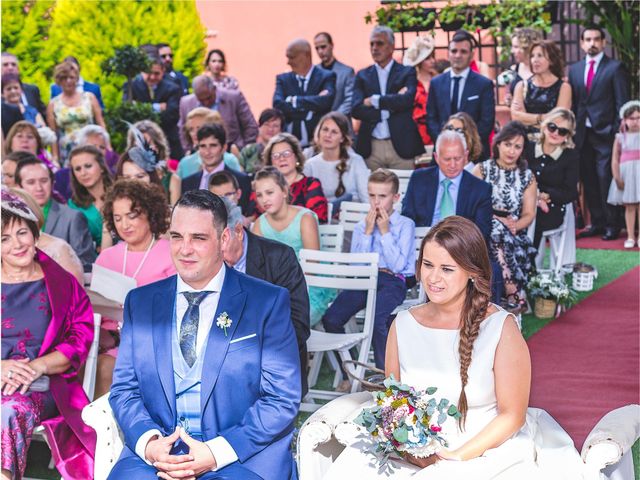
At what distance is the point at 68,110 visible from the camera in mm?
9727

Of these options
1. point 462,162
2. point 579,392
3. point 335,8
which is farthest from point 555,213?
point 335,8

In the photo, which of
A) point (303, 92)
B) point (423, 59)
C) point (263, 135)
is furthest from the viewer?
point (423, 59)

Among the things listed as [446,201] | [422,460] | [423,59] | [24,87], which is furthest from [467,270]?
[24,87]

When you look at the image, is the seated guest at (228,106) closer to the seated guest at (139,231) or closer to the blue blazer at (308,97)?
the blue blazer at (308,97)

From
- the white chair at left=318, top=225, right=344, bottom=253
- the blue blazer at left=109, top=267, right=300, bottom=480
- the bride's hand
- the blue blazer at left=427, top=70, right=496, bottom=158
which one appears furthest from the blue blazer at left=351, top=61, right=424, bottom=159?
the bride's hand

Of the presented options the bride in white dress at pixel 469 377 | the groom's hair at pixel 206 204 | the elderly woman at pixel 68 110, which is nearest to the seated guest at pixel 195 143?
the elderly woman at pixel 68 110

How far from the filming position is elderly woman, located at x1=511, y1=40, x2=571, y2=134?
906cm

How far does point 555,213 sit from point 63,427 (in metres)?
4.92

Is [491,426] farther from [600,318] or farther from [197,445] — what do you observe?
[600,318]

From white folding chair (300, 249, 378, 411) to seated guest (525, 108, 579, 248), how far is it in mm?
2886

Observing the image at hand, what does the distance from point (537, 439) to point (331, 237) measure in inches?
131

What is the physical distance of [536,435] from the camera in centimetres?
333

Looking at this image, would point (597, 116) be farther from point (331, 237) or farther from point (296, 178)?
point (331, 237)

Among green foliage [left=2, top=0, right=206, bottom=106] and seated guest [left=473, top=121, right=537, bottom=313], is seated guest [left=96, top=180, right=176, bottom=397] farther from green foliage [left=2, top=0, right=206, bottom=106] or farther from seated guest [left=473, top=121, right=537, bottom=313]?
green foliage [left=2, top=0, right=206, bottom=106]
